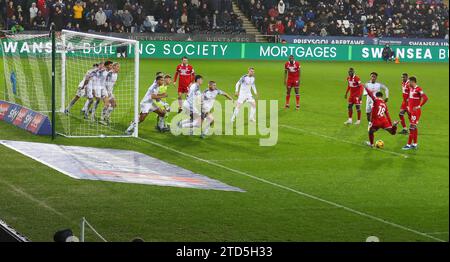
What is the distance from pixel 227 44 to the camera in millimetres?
52000

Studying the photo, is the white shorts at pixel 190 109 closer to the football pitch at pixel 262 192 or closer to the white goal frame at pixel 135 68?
the football pitch at pixel 262 192

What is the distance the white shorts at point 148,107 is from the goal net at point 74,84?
519 mm

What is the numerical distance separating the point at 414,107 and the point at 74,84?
12624 millimetres

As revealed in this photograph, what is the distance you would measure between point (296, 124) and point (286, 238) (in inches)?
593

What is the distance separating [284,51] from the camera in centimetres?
5403

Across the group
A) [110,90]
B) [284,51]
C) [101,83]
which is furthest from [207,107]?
[284,51]

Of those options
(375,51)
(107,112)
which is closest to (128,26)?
(375,51)

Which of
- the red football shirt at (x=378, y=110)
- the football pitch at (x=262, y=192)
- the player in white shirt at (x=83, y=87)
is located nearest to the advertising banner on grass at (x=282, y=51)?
the player in white shirt at (x=83, y=87)

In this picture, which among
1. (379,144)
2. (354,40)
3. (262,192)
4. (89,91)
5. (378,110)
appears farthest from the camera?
(354,40)

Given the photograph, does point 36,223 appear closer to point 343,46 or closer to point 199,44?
point 199,44

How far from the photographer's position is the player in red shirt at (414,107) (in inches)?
901

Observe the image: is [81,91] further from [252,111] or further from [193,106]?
[252,111]

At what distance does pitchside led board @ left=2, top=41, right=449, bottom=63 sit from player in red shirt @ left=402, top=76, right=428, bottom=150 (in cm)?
2726

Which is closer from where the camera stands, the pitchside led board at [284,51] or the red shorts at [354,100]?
the red shorts at [354,100]
